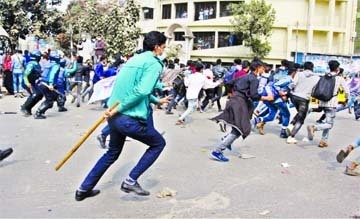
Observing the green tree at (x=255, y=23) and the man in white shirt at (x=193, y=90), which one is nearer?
the man in white shirt at (x=193, y=90)

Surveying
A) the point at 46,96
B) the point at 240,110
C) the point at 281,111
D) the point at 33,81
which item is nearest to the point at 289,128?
the point at 281,111

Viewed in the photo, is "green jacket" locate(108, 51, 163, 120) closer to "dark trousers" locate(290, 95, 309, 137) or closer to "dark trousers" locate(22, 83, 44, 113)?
"dark trousers" locate(290, 95, 309, 137)

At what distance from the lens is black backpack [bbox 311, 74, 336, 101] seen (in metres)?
8.20

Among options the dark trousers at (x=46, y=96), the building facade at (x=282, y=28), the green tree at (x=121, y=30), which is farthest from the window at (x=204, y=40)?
the dark trousers at (x=46, y=96)

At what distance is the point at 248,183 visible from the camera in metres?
5.79

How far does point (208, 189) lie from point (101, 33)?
25.4 meters

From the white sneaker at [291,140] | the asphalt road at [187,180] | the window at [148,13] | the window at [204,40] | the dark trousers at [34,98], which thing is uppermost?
the window at [148,13]

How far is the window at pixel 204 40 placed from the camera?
40.6 m

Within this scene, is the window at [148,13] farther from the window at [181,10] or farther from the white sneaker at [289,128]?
the white sneaker at [289,128]

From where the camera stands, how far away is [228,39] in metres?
39.6

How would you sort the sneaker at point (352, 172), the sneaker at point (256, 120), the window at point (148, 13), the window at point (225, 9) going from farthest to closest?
1. the window at point (148, 13)
2. the window at point (225, 9)
3. the sneaker at point (256, 120)
4. the sneaker at point (352, 172)

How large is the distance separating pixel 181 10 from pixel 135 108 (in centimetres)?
3847

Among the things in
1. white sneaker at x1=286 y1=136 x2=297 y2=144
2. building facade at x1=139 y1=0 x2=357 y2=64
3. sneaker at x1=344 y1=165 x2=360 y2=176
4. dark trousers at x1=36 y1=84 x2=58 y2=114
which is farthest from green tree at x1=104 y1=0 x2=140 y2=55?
sneaker at x1=344 y1=165 x2=360 y2=176

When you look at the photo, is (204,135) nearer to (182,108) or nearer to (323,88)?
(323,88)
